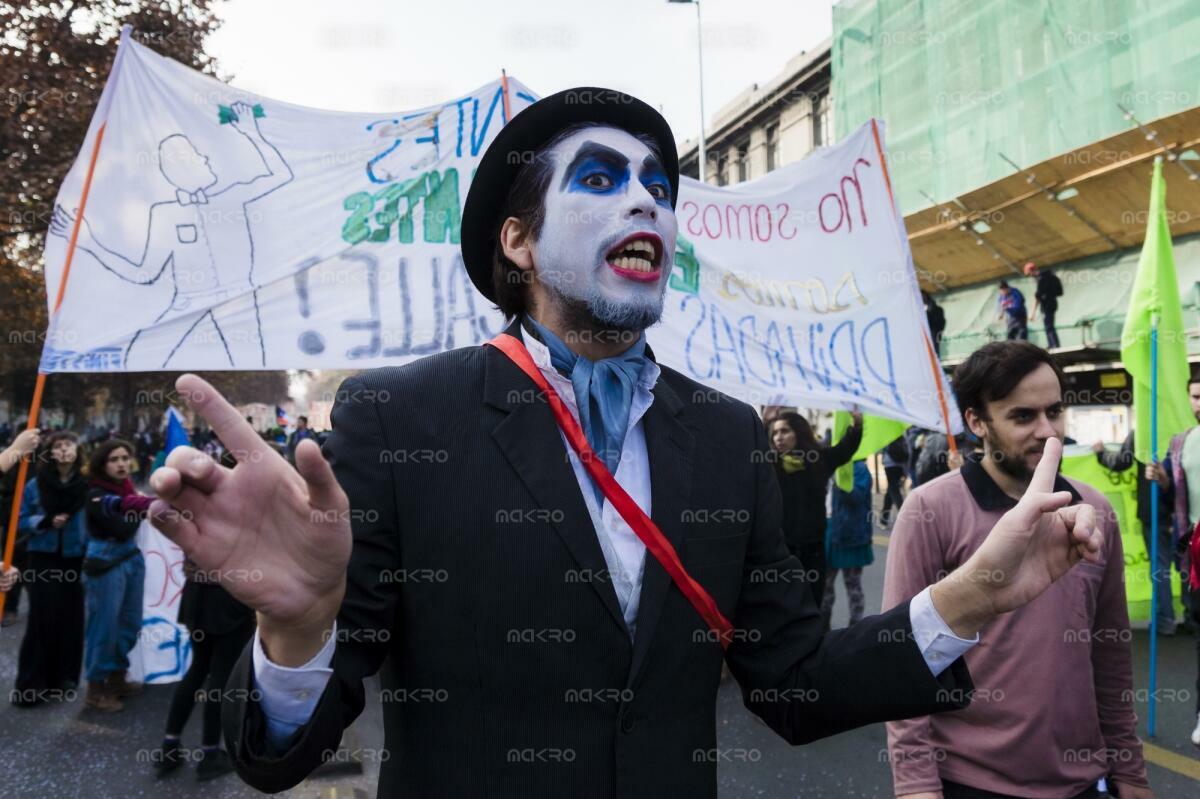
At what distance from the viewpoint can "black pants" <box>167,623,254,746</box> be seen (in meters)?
4.36

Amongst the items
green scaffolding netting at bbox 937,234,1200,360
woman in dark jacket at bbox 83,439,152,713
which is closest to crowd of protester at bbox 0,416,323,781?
woman in dark jacket at bbox 83,439,152,713

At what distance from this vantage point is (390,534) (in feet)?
4.54

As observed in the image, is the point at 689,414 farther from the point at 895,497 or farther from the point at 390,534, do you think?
the point at 895,497

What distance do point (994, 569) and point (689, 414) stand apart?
61 cm

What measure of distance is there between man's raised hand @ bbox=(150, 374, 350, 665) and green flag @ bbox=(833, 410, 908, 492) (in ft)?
12.8

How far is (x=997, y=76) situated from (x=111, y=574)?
2006cm

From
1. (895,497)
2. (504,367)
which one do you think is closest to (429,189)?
(504,367)

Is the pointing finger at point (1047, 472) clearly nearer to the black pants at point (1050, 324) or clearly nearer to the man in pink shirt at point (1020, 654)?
the man in pink shirt at point (1020, 654)

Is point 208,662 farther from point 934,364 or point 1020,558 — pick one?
point 1020,558

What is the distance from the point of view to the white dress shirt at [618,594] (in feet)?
3.72

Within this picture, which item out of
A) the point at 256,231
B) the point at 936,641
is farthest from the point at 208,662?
the point at 936,641

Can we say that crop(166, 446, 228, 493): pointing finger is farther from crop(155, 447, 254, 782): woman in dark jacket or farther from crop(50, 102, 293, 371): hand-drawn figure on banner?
crop(155, 447, 254, 782): woman in dark jacket

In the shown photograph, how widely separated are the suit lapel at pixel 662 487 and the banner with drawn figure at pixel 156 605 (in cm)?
524

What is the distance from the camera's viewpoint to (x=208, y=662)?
4516 millimetres
